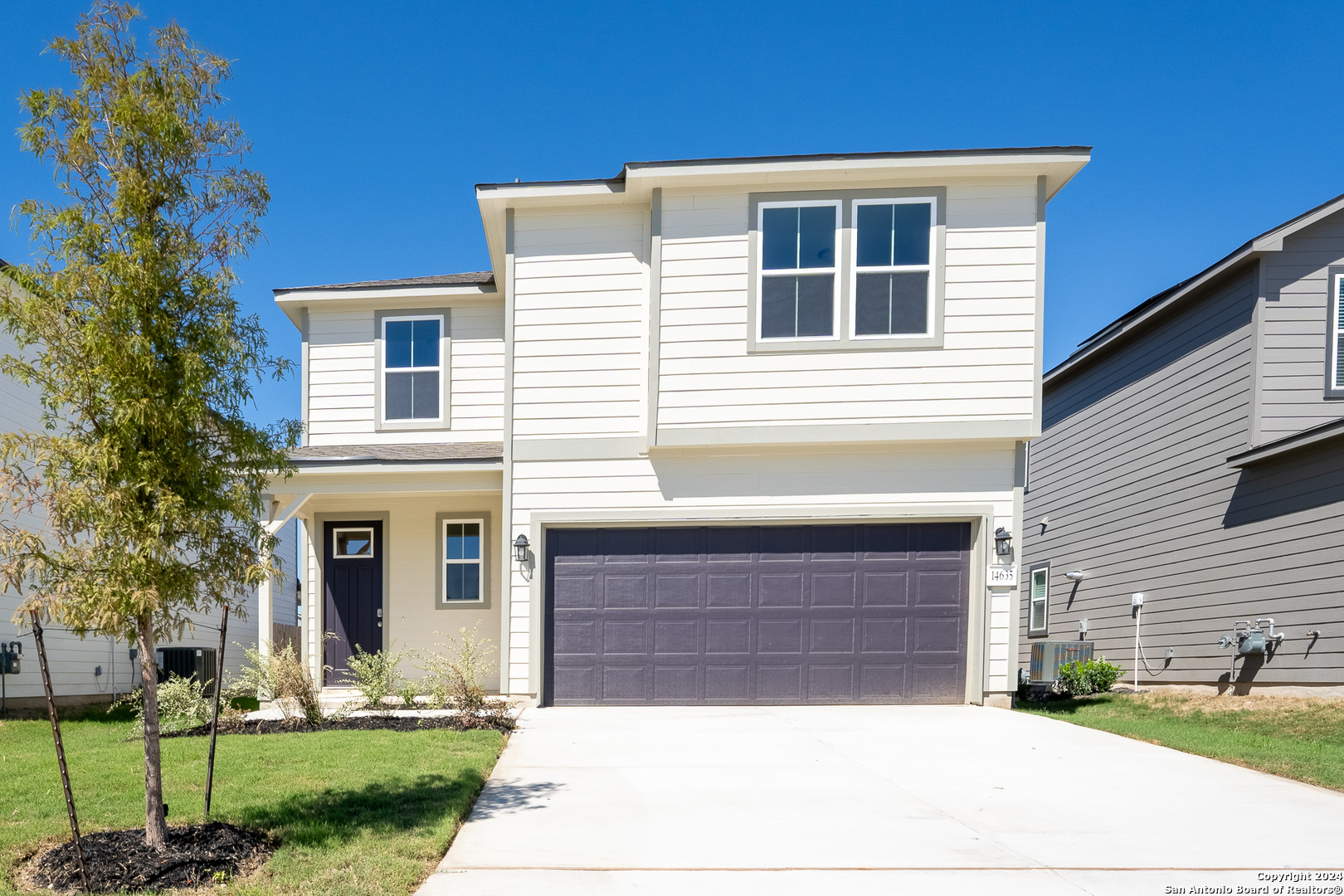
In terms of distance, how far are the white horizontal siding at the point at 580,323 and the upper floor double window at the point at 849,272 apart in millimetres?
1565

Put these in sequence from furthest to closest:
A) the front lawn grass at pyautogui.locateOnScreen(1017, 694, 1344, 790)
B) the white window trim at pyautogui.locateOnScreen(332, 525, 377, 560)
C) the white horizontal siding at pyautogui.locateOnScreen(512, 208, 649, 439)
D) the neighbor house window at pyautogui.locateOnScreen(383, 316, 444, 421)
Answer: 1. the neighbor house window at pyautogui.locateOnScreen(383, 316, 444, 421)
2. the white window trim at pyautogui.locateOnScreen(332, 525, 377, 560)
3. the white horizontal siding at pyautogui.locateOnScreen(512, 208, 649, 439)
4. the front lawn grass at pyautogui.locateOnScreen(1017, 694, 1344, 790)

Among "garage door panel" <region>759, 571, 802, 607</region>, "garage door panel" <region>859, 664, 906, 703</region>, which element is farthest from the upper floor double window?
"garage door panel" <region>859, 664, 906, 703</region>

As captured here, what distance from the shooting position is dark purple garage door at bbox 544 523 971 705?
34.0 ft

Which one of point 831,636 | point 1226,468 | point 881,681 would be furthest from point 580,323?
point 1226,468

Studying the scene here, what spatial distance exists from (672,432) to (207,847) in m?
6.46

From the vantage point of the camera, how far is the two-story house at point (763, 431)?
10.1m

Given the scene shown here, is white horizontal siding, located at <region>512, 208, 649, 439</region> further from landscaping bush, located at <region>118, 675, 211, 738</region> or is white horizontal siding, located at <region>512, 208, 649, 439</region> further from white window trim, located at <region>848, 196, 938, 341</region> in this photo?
landscaping bush, located at <region>118, 675, 211, 738</region>

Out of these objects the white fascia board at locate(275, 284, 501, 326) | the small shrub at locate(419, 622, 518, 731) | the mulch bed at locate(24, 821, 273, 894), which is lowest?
the small shrub at locate(419, 622, 518, 731)

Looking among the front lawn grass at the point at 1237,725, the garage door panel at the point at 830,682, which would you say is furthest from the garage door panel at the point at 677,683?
the front lawn grass at the point at 1237,725

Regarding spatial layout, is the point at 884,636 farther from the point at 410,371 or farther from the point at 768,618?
the point at 410,371

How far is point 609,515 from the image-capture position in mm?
10484

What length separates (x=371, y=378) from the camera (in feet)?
40.9

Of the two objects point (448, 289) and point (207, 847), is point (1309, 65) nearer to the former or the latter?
point (448, 289)

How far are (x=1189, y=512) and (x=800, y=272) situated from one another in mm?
6995
